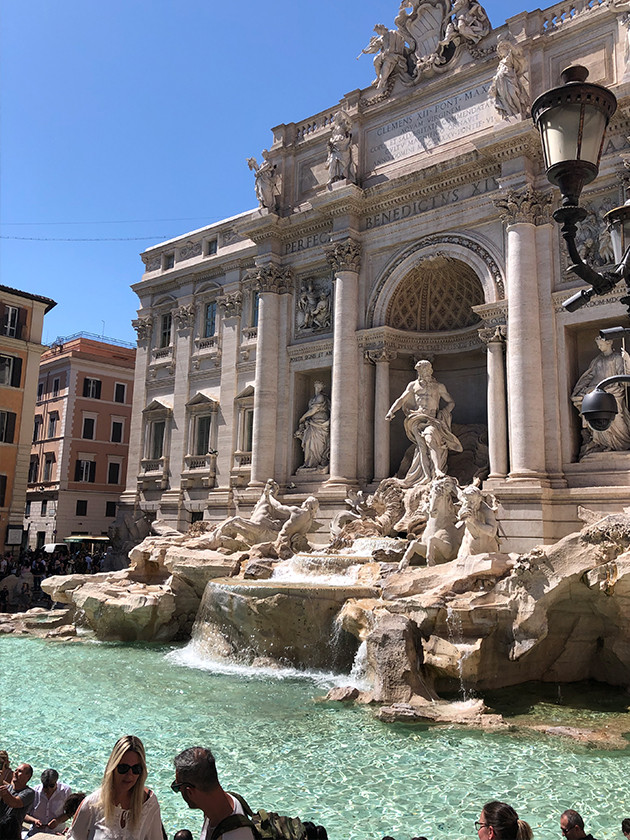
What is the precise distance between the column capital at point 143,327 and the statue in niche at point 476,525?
19125 mm

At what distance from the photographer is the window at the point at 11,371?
29.2m

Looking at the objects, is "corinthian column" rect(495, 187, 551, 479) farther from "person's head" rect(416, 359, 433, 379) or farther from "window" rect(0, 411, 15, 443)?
"window" rect(0, 411, 15, 443)

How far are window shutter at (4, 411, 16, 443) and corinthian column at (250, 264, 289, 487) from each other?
12343mm

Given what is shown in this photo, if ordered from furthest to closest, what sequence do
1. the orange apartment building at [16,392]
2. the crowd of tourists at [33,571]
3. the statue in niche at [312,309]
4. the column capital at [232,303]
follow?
the orange apartment building at [16,392] < the column capital at [232,303] < the statue in niche at [312,309] < the crowd of tourists at [33,571]

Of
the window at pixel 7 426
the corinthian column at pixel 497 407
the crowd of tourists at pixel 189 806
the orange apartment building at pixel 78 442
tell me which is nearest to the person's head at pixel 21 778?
the crowd of tourists at pixel 189 806

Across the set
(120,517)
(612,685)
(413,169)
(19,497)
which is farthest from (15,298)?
(612,685)

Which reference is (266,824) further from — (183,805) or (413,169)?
(413,169)

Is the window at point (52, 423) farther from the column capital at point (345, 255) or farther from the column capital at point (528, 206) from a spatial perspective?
the column capital at point (528, 206)

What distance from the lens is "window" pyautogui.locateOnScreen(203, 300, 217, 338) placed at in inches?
1047

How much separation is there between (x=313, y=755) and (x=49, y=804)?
3.13 metres

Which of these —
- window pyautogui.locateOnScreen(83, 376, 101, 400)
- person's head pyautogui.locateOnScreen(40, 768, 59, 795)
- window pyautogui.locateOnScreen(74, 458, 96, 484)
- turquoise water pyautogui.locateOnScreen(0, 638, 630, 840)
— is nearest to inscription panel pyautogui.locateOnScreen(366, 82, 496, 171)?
turquoise water pyautogui.locateOnScreen(0, 638, 630, 840)

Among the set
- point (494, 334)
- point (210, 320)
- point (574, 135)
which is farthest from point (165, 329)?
point (574, 135)

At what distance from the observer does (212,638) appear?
13.2 meters

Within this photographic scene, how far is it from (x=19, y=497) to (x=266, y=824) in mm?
28436
